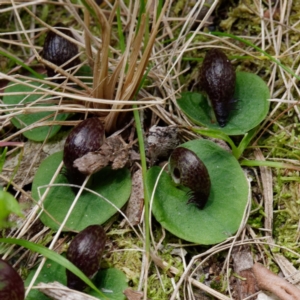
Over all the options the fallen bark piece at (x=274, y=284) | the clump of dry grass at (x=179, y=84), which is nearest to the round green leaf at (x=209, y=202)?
the clump of dry grass at (x=179, y=84)

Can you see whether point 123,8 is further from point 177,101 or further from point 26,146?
point 26,146

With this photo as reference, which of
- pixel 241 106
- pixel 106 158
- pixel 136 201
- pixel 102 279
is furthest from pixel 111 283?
pixel 241 106

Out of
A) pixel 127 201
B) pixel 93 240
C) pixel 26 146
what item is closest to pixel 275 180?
pixel 127 201

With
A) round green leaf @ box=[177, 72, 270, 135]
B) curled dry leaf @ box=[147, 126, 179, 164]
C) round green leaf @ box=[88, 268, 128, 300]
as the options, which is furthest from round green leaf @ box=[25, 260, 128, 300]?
round green leaf @ box=[177, 72, 270, 135]

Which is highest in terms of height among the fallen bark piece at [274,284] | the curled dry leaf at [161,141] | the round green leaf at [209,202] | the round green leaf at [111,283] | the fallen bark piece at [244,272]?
the curled dry leaf at [161,141]

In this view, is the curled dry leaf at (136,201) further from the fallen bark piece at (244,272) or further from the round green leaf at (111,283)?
the fallen bark piece at (244,272)

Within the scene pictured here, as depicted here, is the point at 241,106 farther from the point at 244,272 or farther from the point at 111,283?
the point at 111,283
